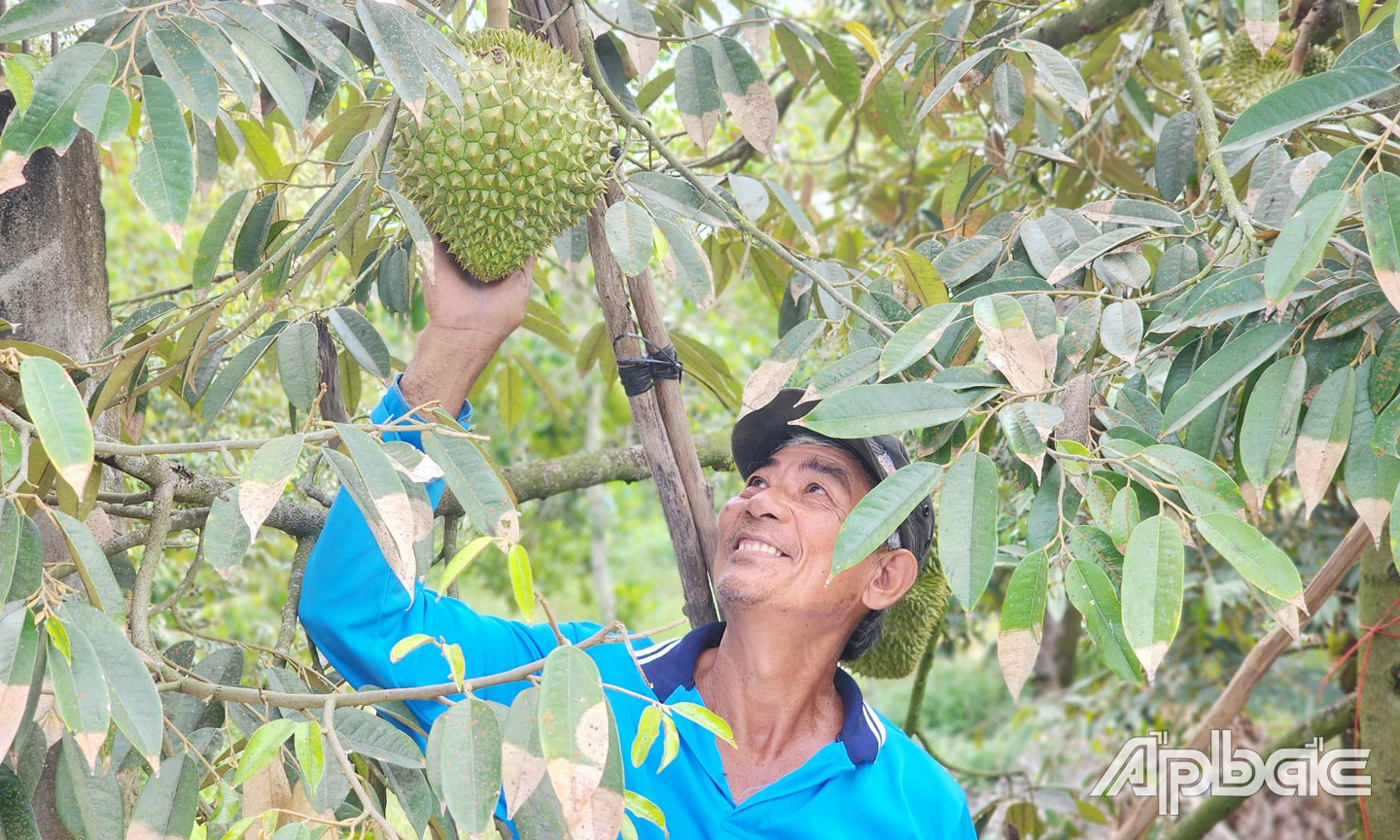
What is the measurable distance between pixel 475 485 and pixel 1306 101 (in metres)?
0.77

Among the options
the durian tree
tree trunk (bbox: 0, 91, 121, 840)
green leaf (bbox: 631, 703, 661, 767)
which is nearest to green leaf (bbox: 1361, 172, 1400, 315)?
the durian tree

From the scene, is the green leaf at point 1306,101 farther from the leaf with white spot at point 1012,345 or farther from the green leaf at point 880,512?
the green leaf at point 880,512

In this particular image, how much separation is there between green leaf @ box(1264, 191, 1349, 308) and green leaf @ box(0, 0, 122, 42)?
2.95ft

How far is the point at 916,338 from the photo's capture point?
0.99 meters

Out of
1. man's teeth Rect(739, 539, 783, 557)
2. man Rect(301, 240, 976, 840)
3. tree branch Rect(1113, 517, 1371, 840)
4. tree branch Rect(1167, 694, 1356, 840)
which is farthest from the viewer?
tree branch Rect(1167, 694, 1356, 840)

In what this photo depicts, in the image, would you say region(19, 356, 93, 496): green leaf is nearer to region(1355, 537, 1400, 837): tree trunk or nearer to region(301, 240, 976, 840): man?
region(301, 240, 976, 840): man

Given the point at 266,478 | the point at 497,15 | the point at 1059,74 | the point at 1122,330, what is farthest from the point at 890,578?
the point at 266,478

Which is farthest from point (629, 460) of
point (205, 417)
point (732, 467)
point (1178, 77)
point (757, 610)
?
point (1178, 77)

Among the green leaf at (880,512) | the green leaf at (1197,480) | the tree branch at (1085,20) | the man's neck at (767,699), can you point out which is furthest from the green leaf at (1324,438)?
the tree branch at (1085,20)

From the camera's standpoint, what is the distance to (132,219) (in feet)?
12.1

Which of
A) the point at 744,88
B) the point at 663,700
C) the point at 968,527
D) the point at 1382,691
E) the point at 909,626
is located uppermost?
the point at 744,88

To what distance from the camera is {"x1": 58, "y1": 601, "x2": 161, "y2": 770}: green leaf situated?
0.75 meters

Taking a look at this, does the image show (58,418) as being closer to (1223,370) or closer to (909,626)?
(1223,370)

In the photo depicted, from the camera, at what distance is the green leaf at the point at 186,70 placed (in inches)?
34.9
